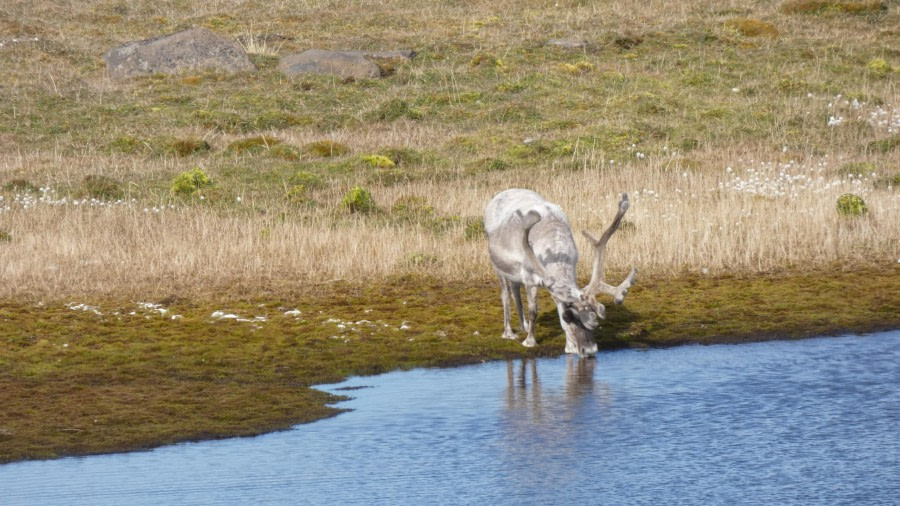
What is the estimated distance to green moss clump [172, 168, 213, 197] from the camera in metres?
27.8

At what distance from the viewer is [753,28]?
46.1 m

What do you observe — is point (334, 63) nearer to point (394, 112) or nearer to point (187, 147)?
point (394, 112)

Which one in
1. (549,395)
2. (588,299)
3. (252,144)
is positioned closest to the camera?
(549,395)

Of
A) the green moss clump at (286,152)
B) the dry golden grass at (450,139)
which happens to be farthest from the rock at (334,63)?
the green moss clump at (286,152)

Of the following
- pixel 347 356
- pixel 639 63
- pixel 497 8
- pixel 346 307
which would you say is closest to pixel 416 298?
pixel 346 307

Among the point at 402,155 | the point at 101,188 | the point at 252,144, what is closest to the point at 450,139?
the point at 402,155

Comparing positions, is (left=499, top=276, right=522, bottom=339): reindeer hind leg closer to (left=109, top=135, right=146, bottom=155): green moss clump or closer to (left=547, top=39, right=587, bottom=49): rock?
(left=109, top=135, right=146, bottom=155): green moss clump

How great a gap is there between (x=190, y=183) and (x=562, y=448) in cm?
1789

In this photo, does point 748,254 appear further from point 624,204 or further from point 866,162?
point 866,162

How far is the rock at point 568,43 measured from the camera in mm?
45031

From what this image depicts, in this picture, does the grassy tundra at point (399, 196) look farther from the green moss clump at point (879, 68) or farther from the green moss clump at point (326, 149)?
the green moss clump at point (879, 68)

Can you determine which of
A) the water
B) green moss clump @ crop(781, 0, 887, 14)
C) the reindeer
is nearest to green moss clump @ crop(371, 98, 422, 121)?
green moss clump @ crop(781, 0, 887, 14)

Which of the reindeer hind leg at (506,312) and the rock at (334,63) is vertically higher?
the rock at (334,63)

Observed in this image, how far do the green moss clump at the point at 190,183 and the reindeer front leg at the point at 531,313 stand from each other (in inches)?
529
